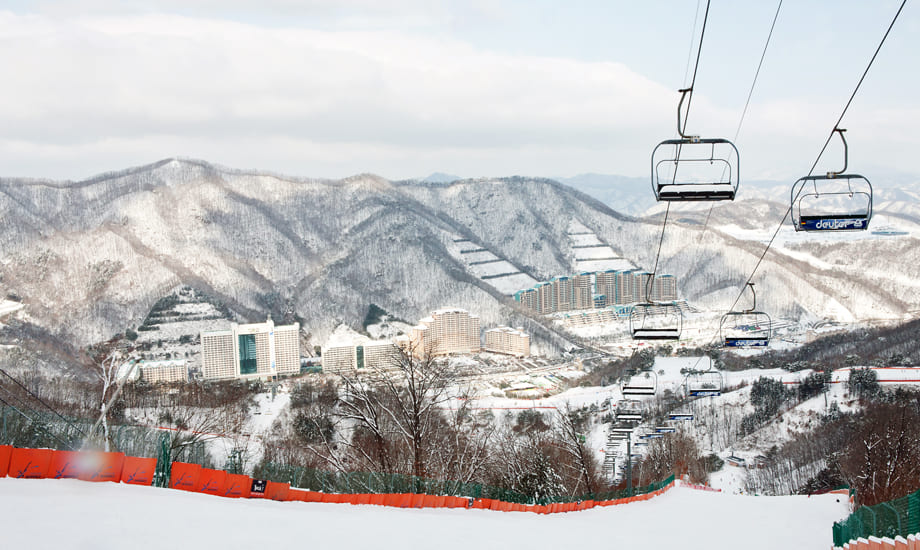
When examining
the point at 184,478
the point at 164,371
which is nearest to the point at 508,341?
the point at 164,371

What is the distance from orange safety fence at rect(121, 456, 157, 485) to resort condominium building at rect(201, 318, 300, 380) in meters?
80.3

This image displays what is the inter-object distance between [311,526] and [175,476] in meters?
3.19

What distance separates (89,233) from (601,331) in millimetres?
81588

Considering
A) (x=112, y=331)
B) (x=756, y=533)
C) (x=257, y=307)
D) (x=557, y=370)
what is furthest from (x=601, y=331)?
(x=756, y=533)

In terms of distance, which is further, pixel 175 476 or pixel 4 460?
pixel 175 476

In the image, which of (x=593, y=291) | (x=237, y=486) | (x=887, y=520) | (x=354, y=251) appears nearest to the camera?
(x=887, y=520)

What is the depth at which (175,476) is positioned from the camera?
11867 millimetres

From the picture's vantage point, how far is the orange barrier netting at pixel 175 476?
33.6 feet

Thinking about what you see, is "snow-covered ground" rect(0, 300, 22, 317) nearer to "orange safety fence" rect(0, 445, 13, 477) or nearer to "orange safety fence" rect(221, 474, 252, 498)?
"orange safety fence" rect(221, 474, 252, 498)

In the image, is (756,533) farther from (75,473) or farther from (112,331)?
(112,331)

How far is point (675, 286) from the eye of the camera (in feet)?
445

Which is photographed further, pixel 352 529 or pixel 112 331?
pixel 112 331

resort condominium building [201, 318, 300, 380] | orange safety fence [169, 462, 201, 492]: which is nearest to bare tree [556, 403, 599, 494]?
orange safety fence [169, 462, 201, 492]

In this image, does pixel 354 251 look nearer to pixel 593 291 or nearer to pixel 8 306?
pixel 593 291
